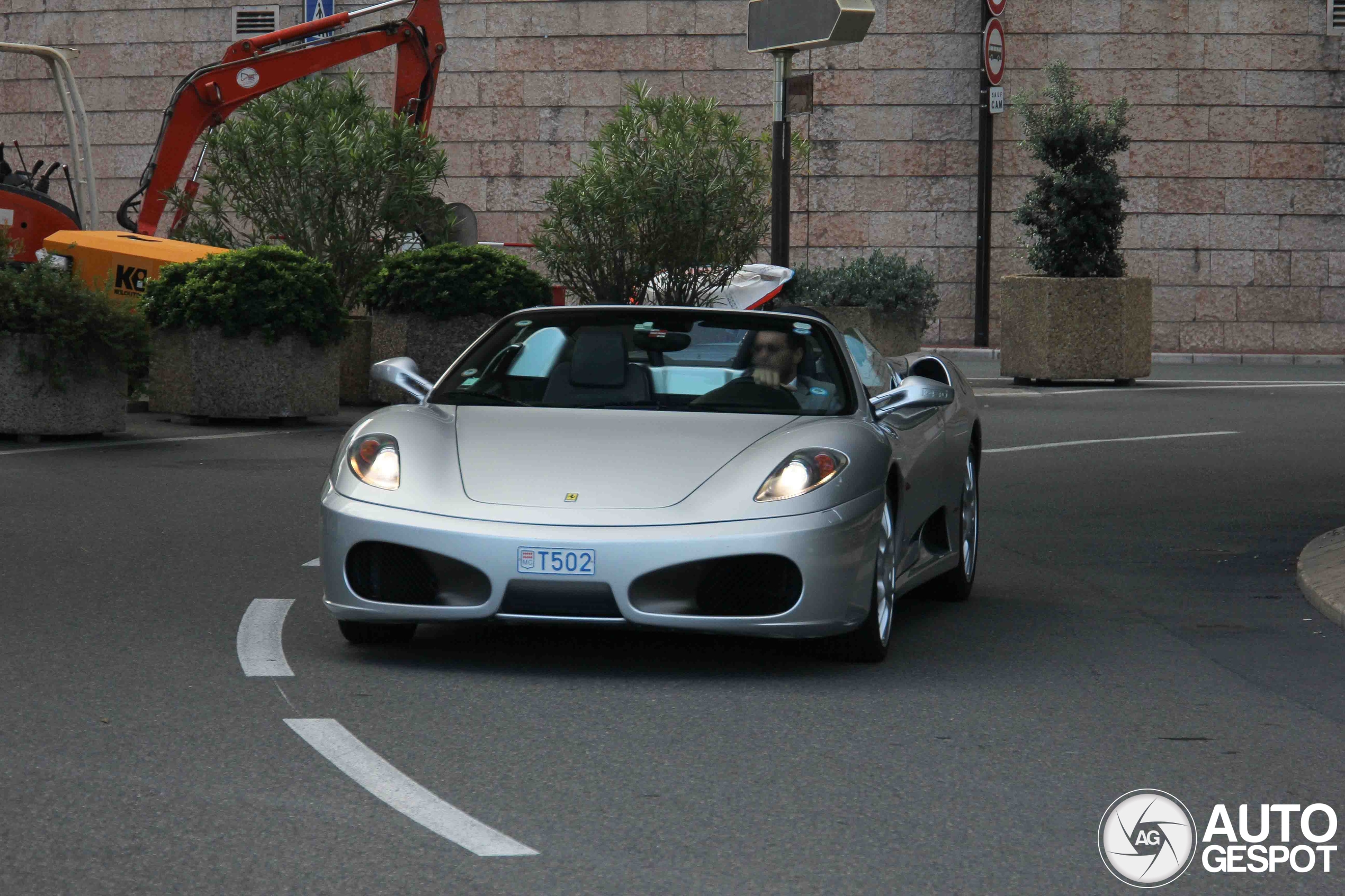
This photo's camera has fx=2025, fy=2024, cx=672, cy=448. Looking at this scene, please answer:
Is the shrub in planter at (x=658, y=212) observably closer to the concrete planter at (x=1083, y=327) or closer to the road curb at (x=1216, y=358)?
the concrete planter at (x=1083, y=327)

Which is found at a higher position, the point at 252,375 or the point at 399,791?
the point at 252,375

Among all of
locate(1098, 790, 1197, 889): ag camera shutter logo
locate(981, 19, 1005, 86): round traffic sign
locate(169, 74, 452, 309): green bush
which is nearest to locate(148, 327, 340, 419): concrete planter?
locate(169, 74, 452, 309): green bush

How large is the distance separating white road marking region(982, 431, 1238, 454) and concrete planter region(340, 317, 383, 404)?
6.15 meters

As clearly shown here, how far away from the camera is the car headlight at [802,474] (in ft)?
20.7

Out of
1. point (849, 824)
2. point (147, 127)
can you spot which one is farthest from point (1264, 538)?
point (147, 127)

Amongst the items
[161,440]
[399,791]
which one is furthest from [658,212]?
[399,791]

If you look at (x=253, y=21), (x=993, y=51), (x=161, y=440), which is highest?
(x=253, y=21)

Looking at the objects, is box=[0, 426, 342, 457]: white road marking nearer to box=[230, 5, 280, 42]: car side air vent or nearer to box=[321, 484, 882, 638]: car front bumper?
box=[321, 484, 882, 638]: car front bumper

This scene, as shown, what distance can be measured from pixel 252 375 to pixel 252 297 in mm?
618

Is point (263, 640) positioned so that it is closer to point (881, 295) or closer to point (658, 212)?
point (658, 212)

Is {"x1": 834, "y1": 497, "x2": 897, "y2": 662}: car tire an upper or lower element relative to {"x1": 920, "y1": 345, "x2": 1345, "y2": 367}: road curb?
upper

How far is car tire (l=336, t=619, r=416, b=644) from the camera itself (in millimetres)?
6695

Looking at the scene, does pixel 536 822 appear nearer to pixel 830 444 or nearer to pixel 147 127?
pixel 830 444

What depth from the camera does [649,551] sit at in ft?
20.0
